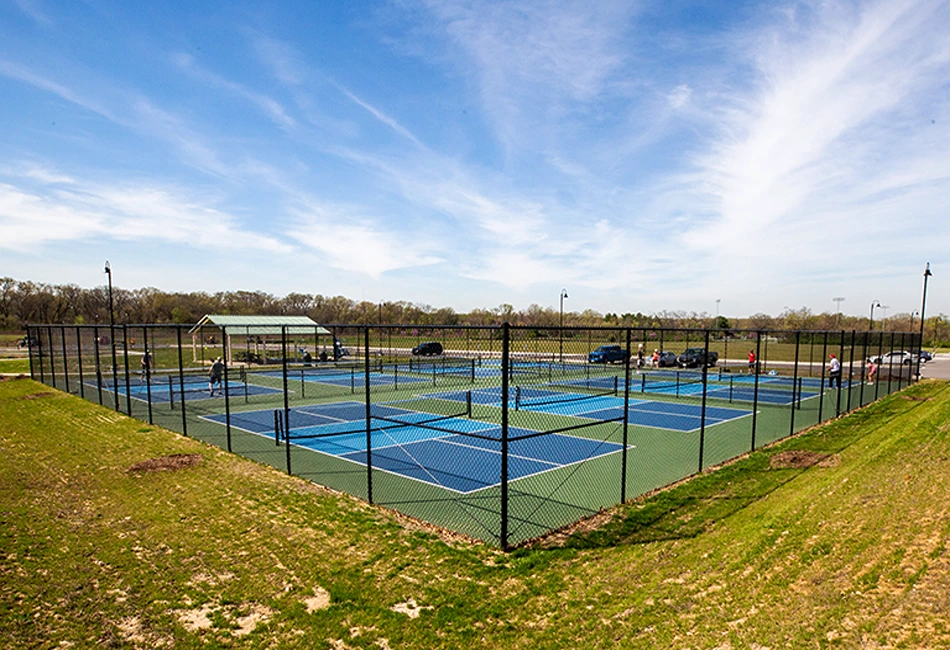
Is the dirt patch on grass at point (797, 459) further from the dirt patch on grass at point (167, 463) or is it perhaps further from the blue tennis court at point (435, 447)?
the dirt patch on grass at point (167, 463)

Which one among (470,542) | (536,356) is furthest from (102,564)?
(536,356)

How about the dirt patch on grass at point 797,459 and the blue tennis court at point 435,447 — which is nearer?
the dirt patch on grass at point 797,459

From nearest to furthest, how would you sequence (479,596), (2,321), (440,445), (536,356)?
(479,596), (536,356), (440,445), (2,321)

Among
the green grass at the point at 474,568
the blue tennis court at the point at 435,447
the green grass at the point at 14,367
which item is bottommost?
the green grass at the point at 14,367

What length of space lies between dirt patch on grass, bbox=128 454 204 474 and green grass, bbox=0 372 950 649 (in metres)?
0.80

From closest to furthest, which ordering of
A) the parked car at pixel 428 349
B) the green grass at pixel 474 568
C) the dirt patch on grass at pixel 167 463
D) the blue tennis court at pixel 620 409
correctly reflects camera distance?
the green grass at pixel 474 568 → the dirt patch on grass at pixel 167 463 → the parked car at pixel 428 349 → the blue tennis court at pixel 620 409

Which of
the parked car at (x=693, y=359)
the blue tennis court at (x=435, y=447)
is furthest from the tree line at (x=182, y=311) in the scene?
the blue tennis court at (x=435, y=447)

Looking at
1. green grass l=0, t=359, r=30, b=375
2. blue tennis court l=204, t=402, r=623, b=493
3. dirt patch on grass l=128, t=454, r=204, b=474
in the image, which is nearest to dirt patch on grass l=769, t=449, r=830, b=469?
blue tennis court l=204, t=402, r=623, b=493

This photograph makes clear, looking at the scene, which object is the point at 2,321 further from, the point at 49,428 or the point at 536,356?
the point at 536,356

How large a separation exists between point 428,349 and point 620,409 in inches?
443

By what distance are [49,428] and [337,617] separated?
47.4 ft

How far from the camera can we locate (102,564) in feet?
21.2

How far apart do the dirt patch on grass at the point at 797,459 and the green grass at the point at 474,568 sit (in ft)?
4.20

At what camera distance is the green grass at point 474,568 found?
191 inches
